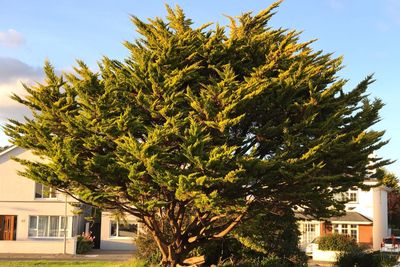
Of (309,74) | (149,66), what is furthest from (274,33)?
(149,66)

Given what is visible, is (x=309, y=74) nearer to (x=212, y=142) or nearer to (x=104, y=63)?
(x=212, y=142)

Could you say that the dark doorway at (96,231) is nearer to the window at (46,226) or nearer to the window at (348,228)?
the window at (46,226)

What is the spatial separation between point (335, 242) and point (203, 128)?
63.4 feet

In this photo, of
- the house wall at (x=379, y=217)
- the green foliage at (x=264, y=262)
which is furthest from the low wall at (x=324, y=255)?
the house wall at (x=379, y=217)

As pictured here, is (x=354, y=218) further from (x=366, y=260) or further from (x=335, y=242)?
(x=366, y=260)

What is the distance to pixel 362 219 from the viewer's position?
4259 cm

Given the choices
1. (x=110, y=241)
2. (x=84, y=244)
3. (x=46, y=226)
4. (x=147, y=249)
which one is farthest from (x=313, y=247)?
(x=46, y=226)

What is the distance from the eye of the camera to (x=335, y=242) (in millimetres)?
30156

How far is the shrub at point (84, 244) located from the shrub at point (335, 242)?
648 inches

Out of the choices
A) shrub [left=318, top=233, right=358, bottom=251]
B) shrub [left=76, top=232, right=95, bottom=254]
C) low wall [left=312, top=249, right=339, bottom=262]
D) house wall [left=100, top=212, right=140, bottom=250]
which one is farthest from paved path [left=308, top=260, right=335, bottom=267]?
shrub [left=76, top=232, right=95, bottom=254]

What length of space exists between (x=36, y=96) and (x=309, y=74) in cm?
862

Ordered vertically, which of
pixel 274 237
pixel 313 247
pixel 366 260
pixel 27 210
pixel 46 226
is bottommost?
pixel 313 247

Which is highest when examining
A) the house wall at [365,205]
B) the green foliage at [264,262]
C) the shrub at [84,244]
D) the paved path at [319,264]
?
the house wall at [365,205]

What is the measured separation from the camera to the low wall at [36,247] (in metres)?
35.5
